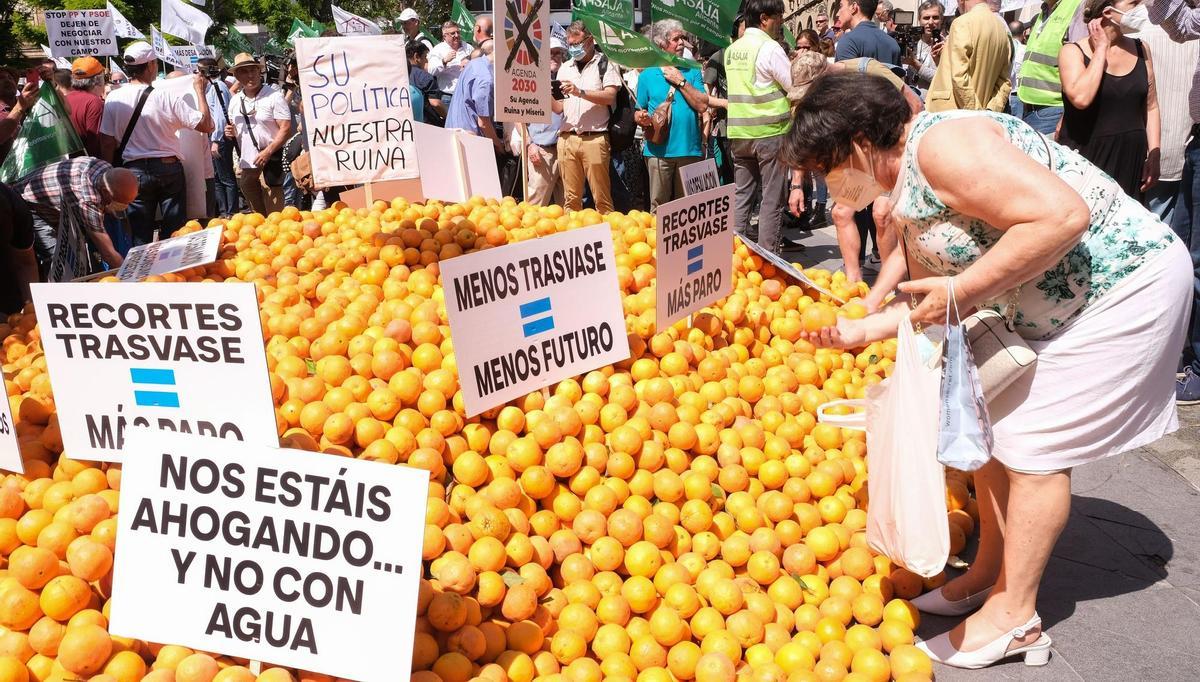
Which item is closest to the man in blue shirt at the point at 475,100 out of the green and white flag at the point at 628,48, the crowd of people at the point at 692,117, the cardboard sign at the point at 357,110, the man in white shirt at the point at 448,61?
the crowd of people at the point at 692,117

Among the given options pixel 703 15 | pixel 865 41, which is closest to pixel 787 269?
pixel 865 41

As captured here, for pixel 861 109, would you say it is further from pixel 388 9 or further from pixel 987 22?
pixel 388 9

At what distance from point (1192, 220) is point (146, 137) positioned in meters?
7.96

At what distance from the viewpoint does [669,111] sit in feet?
25.9

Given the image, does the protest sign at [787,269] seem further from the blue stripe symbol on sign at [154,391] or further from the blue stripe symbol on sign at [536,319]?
the blue stripe symbol on sign at [154,391]

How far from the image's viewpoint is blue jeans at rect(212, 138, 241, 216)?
36.7 ft

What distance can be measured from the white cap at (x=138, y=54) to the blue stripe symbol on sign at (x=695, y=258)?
20.7 ft

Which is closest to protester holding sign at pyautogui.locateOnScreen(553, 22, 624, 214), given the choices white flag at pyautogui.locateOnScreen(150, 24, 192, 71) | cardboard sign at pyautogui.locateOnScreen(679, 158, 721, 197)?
cardboard sign at pyautogui.locateOnScreen(679, 158, 721, 197)

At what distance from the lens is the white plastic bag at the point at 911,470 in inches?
94.2

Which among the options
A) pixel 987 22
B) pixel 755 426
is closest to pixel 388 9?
pixel 987 22

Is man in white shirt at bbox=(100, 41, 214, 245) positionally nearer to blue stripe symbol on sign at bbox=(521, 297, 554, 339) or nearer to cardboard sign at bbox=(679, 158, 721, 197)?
cardboard sign at bbox=(679, 158, 721, 197)

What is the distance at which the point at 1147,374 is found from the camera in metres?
2.45

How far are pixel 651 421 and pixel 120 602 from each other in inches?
72.3

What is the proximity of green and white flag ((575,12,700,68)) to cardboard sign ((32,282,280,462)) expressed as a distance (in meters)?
6.01
